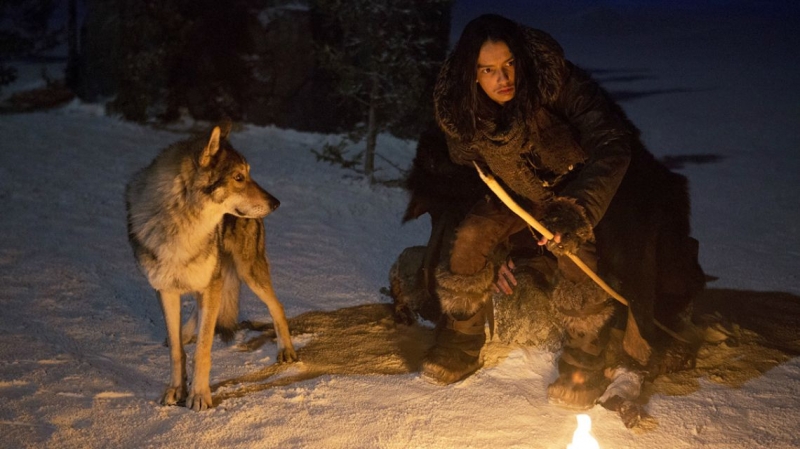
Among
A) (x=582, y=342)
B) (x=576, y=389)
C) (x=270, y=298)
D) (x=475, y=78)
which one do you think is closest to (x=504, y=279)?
(x=582, y=342)

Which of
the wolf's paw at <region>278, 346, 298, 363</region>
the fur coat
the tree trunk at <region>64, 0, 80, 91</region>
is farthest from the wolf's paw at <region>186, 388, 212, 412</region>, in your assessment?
the tree trunk at <region>64, 0, 80, 91</region>

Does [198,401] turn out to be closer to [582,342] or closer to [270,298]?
[270,298]

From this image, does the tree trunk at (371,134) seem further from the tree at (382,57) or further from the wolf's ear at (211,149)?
the wolf's ear at (211,149)

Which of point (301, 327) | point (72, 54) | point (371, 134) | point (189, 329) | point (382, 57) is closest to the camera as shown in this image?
point (189, 329)

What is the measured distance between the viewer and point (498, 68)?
407 centimetres

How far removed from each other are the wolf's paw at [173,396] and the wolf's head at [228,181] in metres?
1.15

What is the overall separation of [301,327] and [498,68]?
263 centimetres

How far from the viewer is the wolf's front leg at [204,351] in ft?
13.0

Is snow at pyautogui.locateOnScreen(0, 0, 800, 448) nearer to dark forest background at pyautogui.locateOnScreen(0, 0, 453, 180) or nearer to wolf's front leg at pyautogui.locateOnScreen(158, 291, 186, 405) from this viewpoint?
wolf's front leg at pyautogui.locateOnScreen(158, 291, 186, 405)

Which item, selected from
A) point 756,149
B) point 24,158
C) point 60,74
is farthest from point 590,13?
point 24,158

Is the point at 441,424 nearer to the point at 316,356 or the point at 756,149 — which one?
the point at 316,356

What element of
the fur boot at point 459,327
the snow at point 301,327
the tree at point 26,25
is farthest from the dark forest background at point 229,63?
the fur boot at point 459,327

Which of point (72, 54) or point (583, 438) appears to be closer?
point (583, 438)

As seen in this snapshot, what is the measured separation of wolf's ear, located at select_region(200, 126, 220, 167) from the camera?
3.89 meters
